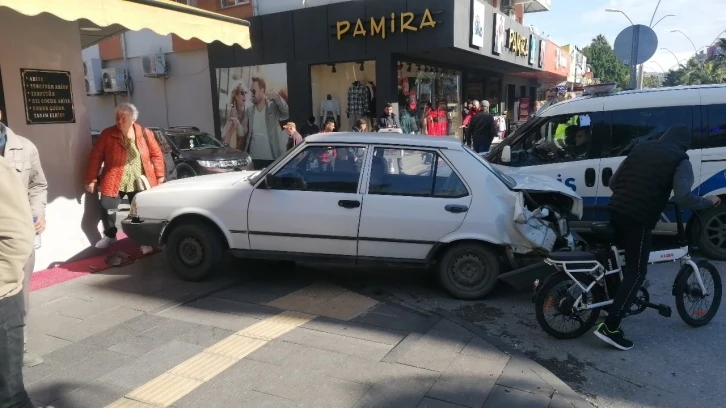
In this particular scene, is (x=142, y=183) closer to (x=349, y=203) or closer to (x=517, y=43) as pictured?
(x=349, y=203)

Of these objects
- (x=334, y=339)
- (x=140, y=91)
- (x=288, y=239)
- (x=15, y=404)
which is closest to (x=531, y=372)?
(x=334, y=339)

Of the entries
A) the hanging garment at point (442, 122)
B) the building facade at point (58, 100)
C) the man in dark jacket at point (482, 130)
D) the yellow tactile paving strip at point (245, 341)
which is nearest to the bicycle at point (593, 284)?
the yellow tactile paving strip at point (245, 341)

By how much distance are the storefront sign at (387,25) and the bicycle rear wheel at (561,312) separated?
29.9ft

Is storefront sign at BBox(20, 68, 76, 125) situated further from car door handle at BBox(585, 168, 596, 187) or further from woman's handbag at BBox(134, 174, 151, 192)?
car door handle at BBox(585, 168, 596, 187)

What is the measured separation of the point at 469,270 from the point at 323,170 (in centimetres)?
174

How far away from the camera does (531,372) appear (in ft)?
12.3

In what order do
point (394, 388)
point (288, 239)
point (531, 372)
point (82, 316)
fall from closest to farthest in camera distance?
point (394, 388) < point (531, 372) < point (82, 316) < point (288, 239)

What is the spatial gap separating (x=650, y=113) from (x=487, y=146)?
227 inches

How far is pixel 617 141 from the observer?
22.0 feet

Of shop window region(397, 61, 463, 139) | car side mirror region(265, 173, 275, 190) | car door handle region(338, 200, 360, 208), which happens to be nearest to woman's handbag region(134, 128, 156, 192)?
car side mirror region(265, 173, 275, 190)

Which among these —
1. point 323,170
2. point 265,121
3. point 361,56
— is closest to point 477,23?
point 361,56

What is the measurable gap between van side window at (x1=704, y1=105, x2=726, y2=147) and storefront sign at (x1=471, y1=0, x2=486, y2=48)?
24.6 feet

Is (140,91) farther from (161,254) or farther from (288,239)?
(288,239)

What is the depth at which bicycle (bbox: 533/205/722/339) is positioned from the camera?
13.9ft
